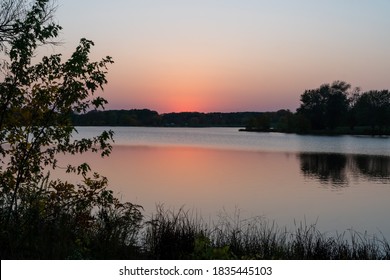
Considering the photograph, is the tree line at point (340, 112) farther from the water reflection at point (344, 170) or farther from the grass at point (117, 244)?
the grass at point (117, 244)

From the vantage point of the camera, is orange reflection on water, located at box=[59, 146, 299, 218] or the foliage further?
orange reflection on water, located at box=[59, 146, 299, 218]

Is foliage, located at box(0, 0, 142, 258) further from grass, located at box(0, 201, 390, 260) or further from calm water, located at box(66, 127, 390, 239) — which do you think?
calm water, located at box(66, 127, 390, 239)

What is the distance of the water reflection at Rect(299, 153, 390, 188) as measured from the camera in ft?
125

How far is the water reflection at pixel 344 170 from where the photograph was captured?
38.1m

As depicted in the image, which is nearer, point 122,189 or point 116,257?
point 116,257

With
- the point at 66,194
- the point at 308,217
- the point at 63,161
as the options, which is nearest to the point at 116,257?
the point at 66,194

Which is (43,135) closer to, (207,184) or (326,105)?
(207,184)

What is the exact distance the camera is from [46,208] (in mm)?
9586

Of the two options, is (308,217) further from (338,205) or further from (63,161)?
(63,161)

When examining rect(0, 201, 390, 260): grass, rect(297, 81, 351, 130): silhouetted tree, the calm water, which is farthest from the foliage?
rect(297, 81, 351, 130): silhouetted tree

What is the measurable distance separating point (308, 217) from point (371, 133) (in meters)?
125

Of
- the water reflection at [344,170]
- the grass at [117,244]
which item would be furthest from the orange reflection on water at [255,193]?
the grass at [117,244]

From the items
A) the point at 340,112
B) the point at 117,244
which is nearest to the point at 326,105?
the point at 340,112

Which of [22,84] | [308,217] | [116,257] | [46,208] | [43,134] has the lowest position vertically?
[308,217]
